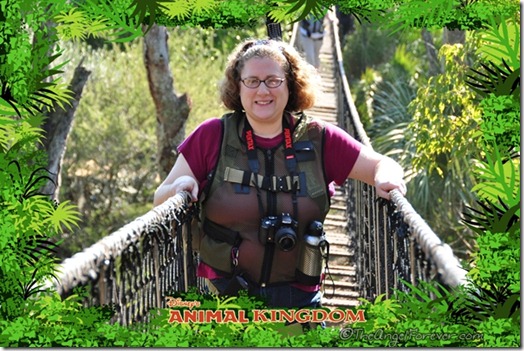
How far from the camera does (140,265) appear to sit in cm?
283

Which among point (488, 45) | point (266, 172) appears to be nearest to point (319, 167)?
point (266, 172)

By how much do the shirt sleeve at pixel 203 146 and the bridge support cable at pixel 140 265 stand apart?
0.13 m

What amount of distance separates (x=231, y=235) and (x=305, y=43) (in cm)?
519

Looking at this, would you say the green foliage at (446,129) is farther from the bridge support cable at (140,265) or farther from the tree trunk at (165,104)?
the tree trunk at (165,104)

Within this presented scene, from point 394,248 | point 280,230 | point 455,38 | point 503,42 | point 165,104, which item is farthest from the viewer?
point 165,104

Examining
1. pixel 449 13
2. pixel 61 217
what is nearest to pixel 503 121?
pixel 449 13

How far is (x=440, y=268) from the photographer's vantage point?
2352 millimetres

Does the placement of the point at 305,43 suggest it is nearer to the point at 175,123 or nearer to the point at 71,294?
the point at 175,123

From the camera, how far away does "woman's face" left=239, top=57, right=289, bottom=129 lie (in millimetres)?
3104

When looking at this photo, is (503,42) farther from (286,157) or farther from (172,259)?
(172,259)

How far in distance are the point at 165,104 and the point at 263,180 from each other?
17.8ft

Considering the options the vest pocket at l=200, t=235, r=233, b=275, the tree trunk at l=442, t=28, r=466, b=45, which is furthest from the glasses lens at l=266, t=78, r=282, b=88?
the tree trunk at l=442, t=28, r=466, b=45

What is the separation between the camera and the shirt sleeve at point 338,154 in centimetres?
315
